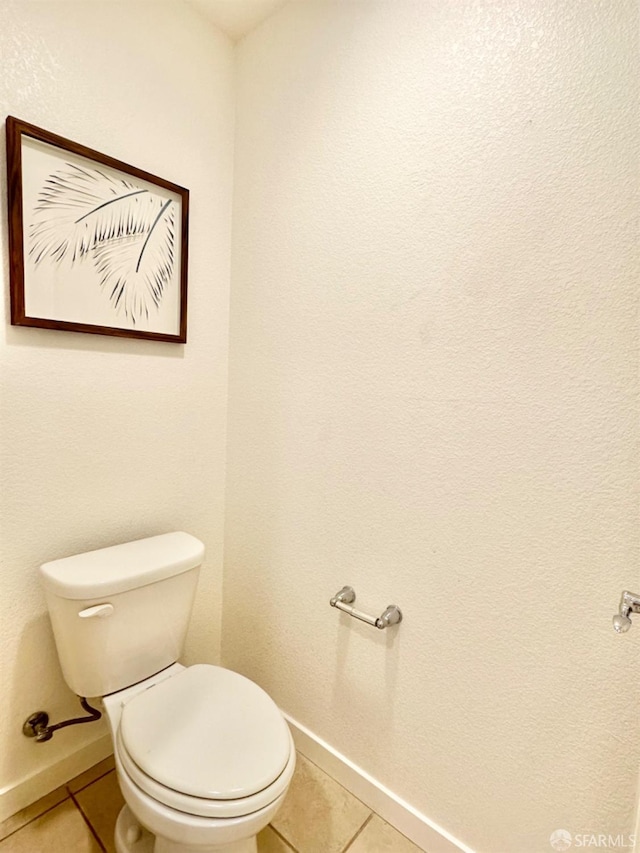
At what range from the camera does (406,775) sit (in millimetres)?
1102

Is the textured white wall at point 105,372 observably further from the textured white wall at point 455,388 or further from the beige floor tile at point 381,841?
the beige floor tile at point 381,841

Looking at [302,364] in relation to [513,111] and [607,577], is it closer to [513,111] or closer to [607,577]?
[513,111]

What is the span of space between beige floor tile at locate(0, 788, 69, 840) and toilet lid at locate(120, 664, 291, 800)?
49 centimetres

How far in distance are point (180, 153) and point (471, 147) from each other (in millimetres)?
923

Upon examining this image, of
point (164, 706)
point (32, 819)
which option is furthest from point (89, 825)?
point (164, 706)

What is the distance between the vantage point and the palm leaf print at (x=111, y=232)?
1.05m

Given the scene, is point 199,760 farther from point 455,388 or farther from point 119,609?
point 455,388

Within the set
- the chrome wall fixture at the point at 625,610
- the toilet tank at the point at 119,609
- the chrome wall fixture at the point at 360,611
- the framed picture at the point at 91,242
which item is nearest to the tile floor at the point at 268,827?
the toilet tank at the point at 119,609

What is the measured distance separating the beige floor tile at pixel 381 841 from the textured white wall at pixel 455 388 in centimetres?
12

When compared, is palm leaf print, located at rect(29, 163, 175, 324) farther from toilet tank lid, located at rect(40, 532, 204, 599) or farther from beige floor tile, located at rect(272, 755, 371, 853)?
beige floor tile, located at rect(272, 755, 371, 853)

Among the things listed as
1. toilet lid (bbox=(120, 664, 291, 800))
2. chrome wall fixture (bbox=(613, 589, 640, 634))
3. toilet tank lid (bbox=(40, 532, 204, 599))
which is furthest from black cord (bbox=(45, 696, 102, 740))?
chrome wall fixture (bbox=(613, 589, 640, 634))

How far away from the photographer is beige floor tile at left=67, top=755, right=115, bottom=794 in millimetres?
1211

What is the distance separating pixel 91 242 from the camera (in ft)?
3.70

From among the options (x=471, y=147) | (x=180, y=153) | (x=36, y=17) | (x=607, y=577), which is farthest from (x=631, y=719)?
(x=36, y=17)
